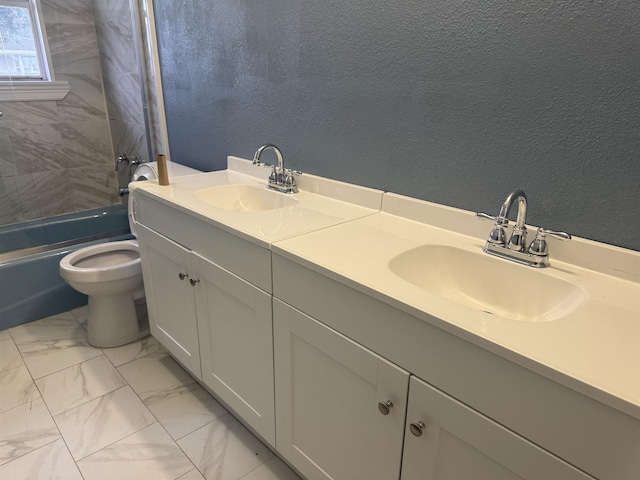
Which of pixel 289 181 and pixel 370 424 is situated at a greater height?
pixel 289 181

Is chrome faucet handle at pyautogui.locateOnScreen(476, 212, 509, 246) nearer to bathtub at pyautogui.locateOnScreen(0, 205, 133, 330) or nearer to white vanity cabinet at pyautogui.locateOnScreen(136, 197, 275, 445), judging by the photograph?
white vanity cabinet at pyautogui.locateOnScreen(136, 197, 275, 445)

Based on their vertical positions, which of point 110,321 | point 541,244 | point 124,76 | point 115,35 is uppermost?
point 115,35

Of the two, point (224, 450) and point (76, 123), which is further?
point (76, 123)

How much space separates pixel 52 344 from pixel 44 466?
0.81 metres

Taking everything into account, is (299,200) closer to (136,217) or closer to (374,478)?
(136,217)

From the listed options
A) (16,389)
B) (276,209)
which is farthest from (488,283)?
(16,389)

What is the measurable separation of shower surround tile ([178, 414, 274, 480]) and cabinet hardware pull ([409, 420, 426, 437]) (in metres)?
0.79

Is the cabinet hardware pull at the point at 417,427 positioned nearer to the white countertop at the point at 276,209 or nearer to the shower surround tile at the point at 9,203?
the white countertop at the point at 276,209

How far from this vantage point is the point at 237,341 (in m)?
1.42

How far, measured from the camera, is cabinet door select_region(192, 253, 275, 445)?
131cm

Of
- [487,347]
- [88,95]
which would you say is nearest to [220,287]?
[487,347]

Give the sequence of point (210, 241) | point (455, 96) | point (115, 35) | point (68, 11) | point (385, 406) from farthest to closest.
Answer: point (68, 11) < point (115, 35) < point (210, 241) < point (455, 96) < point (385, 406)

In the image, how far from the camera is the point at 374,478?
42.3 inches

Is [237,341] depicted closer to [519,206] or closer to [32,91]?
[519,206]
